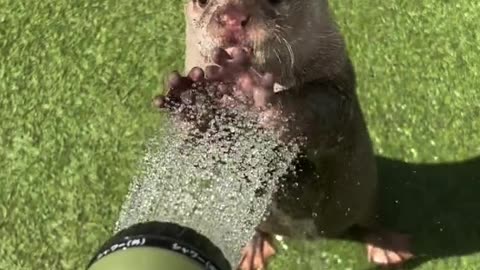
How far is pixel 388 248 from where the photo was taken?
2.37 m

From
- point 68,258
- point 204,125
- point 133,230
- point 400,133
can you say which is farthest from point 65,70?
point 133,230

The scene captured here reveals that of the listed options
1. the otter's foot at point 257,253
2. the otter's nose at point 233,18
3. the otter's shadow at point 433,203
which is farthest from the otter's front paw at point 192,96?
the otter's shadow at point 433,203

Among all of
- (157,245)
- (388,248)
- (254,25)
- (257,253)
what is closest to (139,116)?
(257,253)

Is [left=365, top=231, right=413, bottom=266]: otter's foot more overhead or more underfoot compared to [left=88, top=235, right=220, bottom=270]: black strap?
more underfoot

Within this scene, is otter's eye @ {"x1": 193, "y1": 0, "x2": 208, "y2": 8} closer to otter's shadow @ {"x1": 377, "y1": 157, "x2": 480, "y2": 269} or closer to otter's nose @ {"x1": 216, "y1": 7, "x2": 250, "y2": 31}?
otter's nose @ {"x1": 216, "y1": 7, "x2": 250, "y2": 31}

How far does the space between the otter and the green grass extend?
13.9 inches

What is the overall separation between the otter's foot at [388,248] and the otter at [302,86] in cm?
20

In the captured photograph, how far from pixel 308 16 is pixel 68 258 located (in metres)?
1.12

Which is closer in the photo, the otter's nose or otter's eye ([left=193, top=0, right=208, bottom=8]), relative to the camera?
the otter's nose

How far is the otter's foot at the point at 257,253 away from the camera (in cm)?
241

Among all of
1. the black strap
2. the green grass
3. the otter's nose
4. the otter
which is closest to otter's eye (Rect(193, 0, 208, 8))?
the otter

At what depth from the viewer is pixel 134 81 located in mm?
2732

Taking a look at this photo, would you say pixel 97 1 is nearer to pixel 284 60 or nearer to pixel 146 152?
pixel 146 152

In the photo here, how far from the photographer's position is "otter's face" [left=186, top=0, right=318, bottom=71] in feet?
5.25
